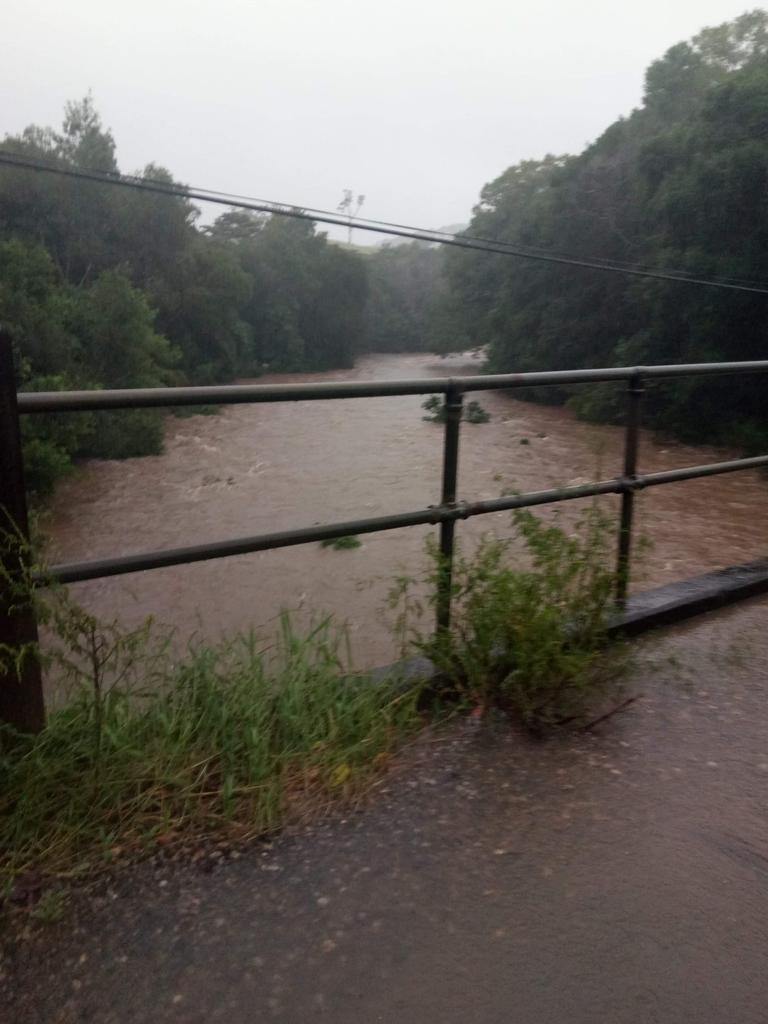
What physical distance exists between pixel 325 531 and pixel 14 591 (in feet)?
2.65

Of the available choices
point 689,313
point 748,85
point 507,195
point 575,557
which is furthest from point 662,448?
point 575,557

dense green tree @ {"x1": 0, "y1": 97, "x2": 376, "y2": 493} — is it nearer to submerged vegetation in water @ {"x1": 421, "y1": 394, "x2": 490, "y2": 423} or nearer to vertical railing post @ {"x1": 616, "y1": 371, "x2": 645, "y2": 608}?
submerged vegetation in water @ {"x1": 421, "y1": 394, "x2": 490, "y2": 423}

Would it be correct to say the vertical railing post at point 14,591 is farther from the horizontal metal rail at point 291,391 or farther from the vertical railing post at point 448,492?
the vertical railing post at point 448,492

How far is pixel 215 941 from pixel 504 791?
0.81m

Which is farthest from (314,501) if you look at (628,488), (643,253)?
(643,253)

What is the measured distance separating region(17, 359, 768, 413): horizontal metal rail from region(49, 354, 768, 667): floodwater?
2364 mm

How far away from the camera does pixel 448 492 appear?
9.34ft

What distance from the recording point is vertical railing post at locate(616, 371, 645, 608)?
3.30 meters

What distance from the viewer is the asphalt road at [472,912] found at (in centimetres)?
164

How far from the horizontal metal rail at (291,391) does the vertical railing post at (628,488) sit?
0.24ft

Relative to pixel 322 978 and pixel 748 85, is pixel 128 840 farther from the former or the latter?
pixel 748 85

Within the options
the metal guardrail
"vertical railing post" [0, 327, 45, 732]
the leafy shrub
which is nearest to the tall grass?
"vertical railing post" [0, 327, 45, 732]

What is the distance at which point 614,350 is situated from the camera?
63.2ft

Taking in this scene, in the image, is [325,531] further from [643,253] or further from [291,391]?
[643,253]
